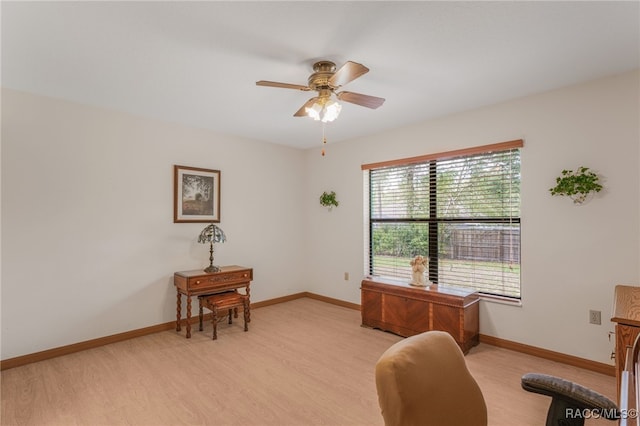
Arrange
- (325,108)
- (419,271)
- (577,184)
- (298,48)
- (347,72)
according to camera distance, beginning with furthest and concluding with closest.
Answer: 1. (419,271)
2. (577,184)
3. (325,108)
4. (298,48)
5. (347,72)

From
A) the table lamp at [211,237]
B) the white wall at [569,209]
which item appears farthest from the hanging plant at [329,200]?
the table lamp at [211,237]

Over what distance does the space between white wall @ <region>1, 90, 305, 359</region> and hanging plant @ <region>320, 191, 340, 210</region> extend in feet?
4.03

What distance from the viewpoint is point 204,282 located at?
3.63 m

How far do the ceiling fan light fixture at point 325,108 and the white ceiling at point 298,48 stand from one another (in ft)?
0.98

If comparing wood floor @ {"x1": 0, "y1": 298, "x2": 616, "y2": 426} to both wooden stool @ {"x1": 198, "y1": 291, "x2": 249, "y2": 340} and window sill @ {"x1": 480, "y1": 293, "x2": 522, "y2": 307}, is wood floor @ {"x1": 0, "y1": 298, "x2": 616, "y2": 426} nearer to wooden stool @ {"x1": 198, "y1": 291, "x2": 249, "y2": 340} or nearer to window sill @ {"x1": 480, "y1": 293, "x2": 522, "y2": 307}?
wooden stool @ {"x1": 198, "y1": 291, "x2": 249, "y2": 340}

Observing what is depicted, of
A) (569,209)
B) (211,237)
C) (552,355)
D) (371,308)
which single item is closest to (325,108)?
(211,237)

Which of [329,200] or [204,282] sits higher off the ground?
[329,200]

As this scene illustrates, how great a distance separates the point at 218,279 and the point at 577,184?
3.70m

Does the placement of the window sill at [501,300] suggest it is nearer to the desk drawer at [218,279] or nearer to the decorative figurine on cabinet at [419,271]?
the decorative figurine on cabinet at [419,271]

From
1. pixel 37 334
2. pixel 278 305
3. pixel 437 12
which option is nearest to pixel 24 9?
pixel 437 12

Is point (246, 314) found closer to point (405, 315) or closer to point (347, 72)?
point (405, 315)

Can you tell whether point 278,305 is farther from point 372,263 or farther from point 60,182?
point 60,182

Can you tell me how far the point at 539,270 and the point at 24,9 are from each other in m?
4.28

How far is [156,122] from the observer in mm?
3756
